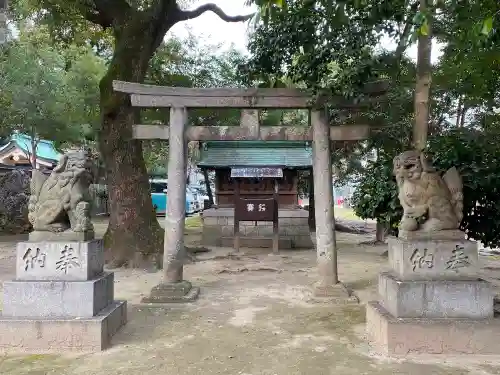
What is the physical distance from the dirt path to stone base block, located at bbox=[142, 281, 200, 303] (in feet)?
0.74

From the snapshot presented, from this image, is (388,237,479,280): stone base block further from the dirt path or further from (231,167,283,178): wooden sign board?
(231,167,283,178): wooden sign board

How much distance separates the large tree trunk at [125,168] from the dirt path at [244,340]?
1.16 meters

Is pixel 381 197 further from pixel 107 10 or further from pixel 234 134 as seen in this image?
pixel 107 10

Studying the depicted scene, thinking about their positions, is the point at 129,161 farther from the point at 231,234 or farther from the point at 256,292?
the point at 231,234

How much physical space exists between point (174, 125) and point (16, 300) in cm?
378

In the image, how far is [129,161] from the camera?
10.6 metres

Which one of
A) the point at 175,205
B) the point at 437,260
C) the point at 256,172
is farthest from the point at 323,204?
the point at 256,172

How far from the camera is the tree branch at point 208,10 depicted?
11.7 m

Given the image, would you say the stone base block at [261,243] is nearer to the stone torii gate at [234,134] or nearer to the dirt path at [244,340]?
the dirt path at [244,340]

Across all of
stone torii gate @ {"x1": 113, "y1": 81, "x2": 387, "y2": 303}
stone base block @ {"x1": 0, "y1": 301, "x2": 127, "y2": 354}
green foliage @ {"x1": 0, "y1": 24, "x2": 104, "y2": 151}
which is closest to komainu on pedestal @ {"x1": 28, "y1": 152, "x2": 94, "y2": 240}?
stone base block @ {"x1": 0, "y1": 301, "x2": 127, "y2": 354}

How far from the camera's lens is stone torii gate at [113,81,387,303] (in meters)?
7.78

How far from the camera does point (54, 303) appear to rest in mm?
5227

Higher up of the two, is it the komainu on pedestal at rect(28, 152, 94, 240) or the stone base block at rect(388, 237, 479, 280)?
the komainu on pedestal at rect(28, 152, 94, 240)

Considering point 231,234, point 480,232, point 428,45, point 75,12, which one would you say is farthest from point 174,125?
point 231,234
